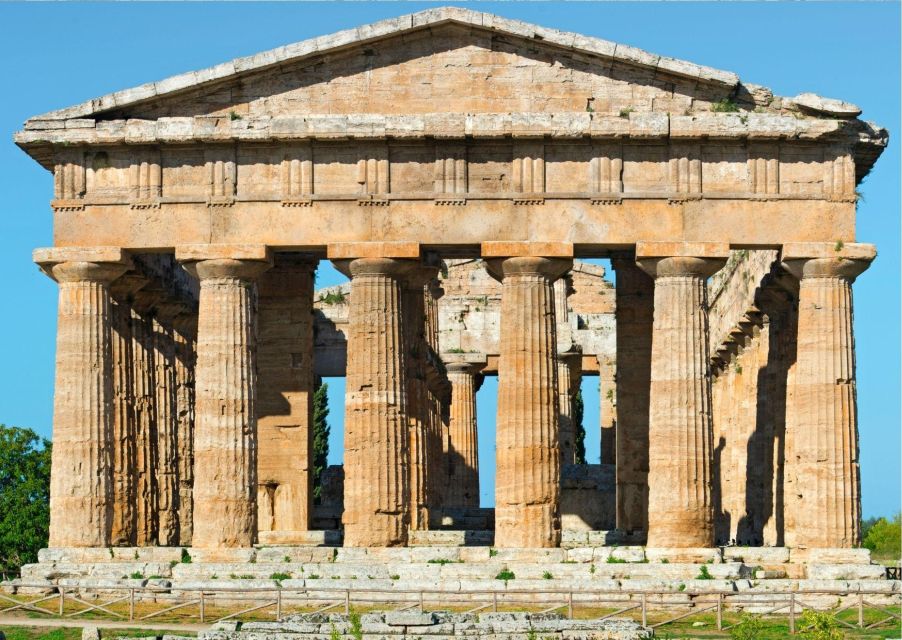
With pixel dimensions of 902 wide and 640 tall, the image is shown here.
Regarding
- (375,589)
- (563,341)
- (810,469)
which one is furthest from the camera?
(563,341)

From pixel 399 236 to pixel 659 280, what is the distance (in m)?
6.53

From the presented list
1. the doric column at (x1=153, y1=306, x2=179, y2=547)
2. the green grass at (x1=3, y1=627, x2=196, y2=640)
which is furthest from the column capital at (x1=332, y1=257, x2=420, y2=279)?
the green grass at (x1=3, y1=627, x2=196, y2=640)

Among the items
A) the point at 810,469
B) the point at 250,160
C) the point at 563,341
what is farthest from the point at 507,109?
the point at 563,341

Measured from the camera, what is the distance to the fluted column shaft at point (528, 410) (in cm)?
5234

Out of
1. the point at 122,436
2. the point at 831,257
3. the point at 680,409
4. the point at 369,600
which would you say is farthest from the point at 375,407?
the point at 831,257

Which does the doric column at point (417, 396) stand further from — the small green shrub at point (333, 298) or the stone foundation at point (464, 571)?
the small green shrub at point (333, 298)

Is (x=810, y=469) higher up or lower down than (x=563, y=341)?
lower down

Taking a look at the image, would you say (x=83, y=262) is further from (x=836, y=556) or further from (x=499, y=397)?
(x=836, y=556)

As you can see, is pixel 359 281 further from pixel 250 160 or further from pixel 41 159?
pixel 41 159

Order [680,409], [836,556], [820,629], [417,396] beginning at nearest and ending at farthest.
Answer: [820,629] → [836,556] → [680,409] → [417,396]

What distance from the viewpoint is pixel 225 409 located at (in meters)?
53.1

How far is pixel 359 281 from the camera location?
175ft

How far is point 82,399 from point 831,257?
61.9 feet

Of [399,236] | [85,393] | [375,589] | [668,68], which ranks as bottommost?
[375,589]
